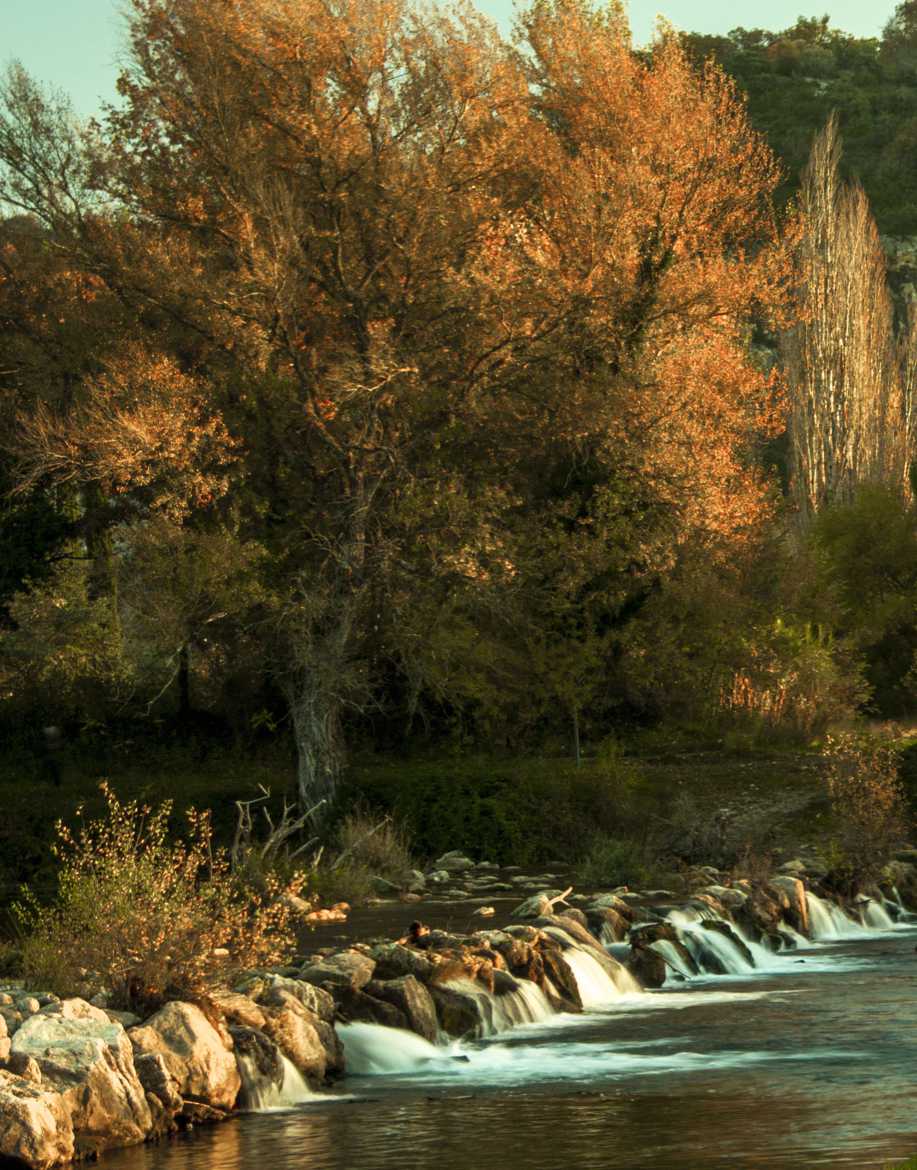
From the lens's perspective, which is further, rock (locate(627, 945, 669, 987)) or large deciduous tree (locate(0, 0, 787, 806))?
large deciduous tree (locate(0, 0, 787, 806))

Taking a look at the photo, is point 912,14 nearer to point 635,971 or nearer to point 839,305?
point 839,305

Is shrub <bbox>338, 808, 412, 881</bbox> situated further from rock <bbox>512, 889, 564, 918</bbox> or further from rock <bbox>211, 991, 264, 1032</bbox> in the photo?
rock <bbox>211, 991, 264, 1032</bbox>

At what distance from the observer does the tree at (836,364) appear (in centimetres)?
5766

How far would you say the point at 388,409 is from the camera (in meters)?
29.5

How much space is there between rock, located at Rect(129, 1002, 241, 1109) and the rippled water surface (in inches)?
11.6

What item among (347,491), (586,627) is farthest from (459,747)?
(347,491)

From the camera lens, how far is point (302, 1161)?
11523 millimetres

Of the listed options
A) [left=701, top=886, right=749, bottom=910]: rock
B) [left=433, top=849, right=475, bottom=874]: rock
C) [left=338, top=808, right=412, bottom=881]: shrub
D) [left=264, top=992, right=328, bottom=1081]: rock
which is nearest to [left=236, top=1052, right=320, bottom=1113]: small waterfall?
[left=264, top=992, right=328, bottom=1081]: rock

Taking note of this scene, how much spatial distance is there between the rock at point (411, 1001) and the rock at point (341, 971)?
0.67ft

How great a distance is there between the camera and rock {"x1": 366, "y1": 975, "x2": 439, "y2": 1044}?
15.4 metres

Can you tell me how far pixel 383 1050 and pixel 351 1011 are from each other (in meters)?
0.59

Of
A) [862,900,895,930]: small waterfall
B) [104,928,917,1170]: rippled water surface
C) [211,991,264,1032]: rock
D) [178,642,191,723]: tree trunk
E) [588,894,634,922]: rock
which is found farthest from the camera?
[178,642,191,723]: tree trunk

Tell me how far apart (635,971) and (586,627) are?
13.4 metres

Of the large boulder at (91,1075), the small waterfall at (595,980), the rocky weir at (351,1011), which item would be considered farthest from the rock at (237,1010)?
the small waterfall at (595,980)
